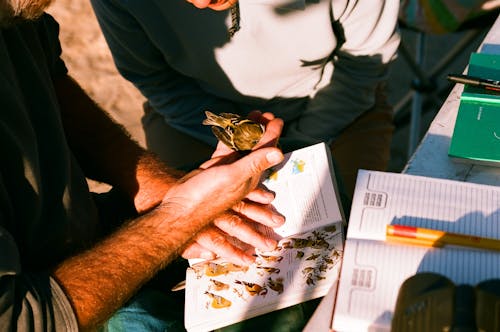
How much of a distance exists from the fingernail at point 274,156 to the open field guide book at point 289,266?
6 cm

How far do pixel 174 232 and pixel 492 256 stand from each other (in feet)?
2.03

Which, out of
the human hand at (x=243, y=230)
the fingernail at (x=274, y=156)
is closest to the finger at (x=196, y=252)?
the human hand at (x=243, y=230)

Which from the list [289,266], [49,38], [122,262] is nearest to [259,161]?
[289,266]

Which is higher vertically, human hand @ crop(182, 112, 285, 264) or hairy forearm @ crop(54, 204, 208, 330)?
human hand @ crop(182, 112, 285, 264)

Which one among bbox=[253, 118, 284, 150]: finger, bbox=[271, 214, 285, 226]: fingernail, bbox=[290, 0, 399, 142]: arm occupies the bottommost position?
bbox=[271, 214, 285, 226]: fingernail

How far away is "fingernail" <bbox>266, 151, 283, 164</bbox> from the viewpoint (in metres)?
1.18

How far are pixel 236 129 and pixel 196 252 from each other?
0.26m

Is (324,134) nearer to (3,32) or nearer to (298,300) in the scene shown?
(298,300)

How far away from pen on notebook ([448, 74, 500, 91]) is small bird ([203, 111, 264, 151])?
389mm

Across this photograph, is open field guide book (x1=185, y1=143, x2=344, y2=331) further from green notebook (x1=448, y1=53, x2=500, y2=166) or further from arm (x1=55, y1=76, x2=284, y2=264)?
green notebook (x1=448, y1=53, x2=500, y2=166)

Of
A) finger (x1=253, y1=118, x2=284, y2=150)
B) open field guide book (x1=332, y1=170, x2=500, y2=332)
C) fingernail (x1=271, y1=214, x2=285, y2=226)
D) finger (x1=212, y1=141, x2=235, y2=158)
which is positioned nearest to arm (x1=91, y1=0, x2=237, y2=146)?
finger (x1=212, y1=141, x2=235, y2=158)

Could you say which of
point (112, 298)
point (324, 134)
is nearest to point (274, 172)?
point (112, 298)

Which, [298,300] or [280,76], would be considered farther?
[280,76]

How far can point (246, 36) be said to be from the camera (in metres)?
1.51
